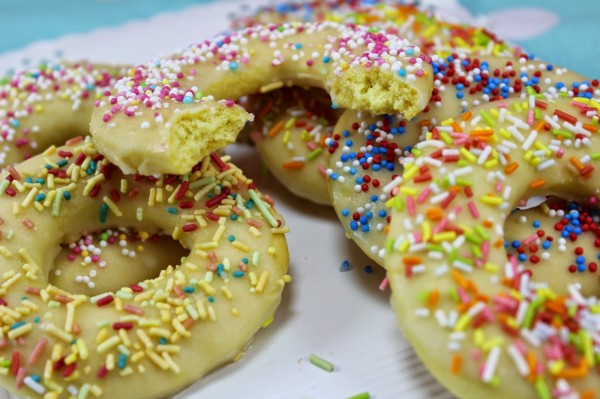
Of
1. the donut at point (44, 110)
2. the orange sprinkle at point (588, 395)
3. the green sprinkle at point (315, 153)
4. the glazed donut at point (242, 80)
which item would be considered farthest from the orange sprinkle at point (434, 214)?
the donut at point (44, 110)

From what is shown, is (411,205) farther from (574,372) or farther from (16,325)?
(16,325)

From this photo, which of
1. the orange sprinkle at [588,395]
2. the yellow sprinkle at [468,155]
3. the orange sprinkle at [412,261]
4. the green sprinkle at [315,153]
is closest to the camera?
the orange sprinkle at [588,395]

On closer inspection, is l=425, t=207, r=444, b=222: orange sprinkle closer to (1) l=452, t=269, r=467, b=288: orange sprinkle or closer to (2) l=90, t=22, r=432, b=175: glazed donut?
(1) l=452, t=269, r=467, b=288: orange sprinkle

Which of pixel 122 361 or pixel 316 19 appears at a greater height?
pixel 316 19

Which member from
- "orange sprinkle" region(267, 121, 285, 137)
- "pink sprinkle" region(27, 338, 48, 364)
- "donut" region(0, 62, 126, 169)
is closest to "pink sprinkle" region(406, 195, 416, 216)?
"orange sprinkle" region(267, 121, 285, 137)

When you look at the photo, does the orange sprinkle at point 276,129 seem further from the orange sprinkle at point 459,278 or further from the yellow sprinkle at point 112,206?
the orange sprinkle at point 459,278

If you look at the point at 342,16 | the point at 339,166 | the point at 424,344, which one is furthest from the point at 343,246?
the point at 342,16

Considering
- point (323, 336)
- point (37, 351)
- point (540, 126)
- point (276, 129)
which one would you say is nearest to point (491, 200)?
point (540, 126)
